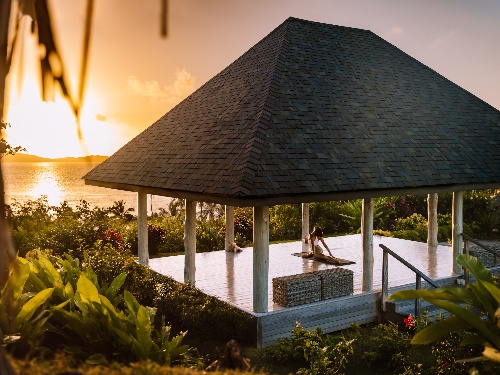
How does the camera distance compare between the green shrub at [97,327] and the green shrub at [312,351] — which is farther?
the green shrub at [312,351]

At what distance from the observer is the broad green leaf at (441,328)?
7375 mm

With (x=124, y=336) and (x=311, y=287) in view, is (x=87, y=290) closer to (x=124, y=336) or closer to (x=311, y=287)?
(x=124, y=336)

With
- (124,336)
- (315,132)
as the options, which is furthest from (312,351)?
(315,132)

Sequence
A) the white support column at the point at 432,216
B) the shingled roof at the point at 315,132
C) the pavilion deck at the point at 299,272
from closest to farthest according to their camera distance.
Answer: the pavilion deck at the point at 299,272, the shingled roof at the point at 315,132, the white support column at the point at 432,216

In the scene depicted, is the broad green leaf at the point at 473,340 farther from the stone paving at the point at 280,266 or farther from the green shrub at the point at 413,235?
the green shrub at the point at 413,235

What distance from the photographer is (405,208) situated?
27.8 metres

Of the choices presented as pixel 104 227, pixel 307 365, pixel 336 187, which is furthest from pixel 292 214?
pixel 307 365

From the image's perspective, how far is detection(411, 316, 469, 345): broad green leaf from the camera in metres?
7.38

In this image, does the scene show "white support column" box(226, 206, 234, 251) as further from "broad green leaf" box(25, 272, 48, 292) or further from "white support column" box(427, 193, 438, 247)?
"broad green leaf" box(25, 272, 48, 292)

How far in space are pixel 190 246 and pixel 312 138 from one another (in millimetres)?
3798

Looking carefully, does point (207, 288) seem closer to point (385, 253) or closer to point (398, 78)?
point (385, 253)

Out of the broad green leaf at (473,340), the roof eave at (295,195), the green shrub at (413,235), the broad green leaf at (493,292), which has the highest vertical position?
the roof eave at (295,195)

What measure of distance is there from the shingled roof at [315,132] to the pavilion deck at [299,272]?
225cm

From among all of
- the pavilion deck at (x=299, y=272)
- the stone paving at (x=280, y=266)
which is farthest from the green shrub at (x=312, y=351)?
the stone paving at (x=280, y=266)
